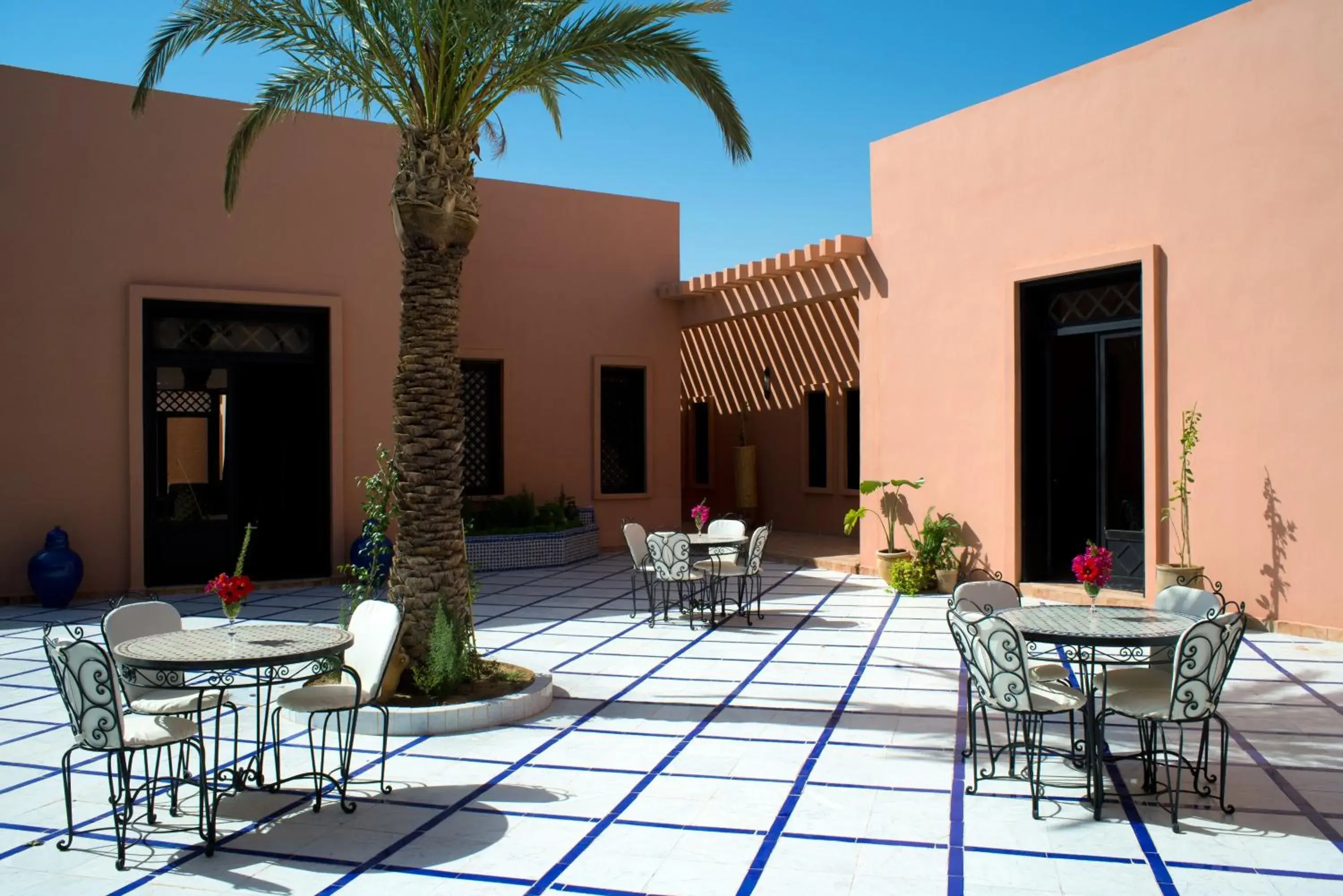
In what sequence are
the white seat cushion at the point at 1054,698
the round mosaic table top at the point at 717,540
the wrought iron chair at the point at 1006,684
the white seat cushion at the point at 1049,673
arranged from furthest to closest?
1. the round mosaic table top at the point at 717,540
2. the white seat cushion at the point at 1049,673
3. the white seat cushion at the point at 1054,698
4. the wrought iron chair at the point at 1006,684

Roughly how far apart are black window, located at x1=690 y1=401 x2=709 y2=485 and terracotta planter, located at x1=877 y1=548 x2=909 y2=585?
7.73m

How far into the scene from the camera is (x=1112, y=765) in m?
4.97

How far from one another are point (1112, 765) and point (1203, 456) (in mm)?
4486

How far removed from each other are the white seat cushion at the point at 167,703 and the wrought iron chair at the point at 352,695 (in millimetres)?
311

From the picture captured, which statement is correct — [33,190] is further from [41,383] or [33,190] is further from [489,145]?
[489,145]

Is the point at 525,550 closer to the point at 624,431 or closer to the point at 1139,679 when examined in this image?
the point at 624,431

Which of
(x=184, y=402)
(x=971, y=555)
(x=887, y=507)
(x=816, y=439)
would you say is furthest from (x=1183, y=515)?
(x=184, y=402)

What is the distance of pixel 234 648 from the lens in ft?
14.5

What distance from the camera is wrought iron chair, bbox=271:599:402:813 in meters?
4.55

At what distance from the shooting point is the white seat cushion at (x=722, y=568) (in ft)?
30.1

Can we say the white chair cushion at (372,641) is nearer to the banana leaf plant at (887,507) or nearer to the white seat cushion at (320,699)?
the white seat cushion at (320,699)

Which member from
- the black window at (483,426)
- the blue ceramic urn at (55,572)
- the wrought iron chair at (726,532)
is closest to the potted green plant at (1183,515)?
the wrought iron chair at (726,532)

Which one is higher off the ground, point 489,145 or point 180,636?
point 489,145

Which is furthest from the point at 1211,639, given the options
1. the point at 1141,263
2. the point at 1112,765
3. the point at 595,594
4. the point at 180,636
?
the point at 595,594
